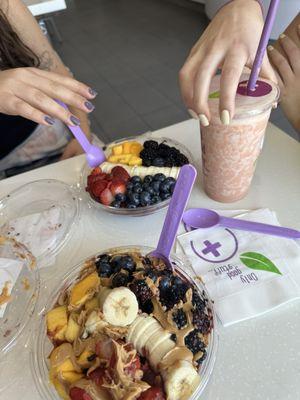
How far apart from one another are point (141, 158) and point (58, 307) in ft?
1.56

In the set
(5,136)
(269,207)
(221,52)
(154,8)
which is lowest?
(154,8)

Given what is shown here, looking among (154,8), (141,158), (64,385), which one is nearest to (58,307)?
(64,385)

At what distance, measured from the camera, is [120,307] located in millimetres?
556

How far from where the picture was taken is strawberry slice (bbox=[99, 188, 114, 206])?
84cm

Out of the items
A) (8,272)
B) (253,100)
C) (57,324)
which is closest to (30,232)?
(8,272)

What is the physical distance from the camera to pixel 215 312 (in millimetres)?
629

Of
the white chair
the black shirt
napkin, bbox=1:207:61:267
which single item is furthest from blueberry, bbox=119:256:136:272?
the white chair

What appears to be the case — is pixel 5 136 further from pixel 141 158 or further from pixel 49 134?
pixel 141 158

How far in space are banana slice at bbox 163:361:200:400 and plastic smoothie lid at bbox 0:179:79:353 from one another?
11.7 inches

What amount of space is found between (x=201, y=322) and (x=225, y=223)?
27 centimetres

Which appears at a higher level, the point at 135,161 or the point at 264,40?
the point at 264,40

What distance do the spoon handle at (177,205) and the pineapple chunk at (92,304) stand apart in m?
0.15

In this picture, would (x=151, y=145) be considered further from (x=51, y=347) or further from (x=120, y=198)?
(x=51, y=347)

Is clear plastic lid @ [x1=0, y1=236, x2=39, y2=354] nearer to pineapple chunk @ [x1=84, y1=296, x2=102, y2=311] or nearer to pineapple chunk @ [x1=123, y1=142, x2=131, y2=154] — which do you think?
pineapple chunk @ [x1=84, y1=296, x2=102, y2=311]
